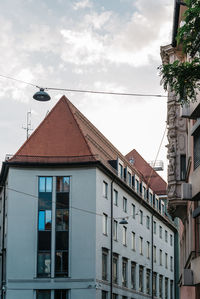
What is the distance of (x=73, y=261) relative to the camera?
144 feet

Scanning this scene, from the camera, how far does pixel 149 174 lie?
78.8m

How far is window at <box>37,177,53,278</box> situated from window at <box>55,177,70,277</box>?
58 centimetres

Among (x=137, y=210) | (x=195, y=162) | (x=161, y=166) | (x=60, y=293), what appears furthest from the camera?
(x=161, y=166)

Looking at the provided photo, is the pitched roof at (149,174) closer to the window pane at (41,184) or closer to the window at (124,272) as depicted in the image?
the window at (124,272)

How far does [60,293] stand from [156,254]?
22.4 meters

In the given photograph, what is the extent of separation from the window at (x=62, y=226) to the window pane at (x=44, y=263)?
0.61 meters

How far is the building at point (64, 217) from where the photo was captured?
4375cm

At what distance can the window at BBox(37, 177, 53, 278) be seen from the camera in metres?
44.1

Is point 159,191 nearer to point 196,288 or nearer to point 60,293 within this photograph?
point 60,293

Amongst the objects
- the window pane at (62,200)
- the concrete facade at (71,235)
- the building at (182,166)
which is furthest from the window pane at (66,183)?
the building at (182,166)

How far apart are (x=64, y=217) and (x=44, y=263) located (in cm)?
364

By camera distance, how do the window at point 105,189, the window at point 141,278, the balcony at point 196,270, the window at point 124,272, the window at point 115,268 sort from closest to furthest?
the balcony at point 196,270 → the window at point 105,189 → the window at point 115,268 → the window at point 124,272 → the window at point 141,278

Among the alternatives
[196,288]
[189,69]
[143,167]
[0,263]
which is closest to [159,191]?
[143,167]

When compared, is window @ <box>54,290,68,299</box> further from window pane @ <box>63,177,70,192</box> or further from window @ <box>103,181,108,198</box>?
window @ <box>103,181,108,198</box>
